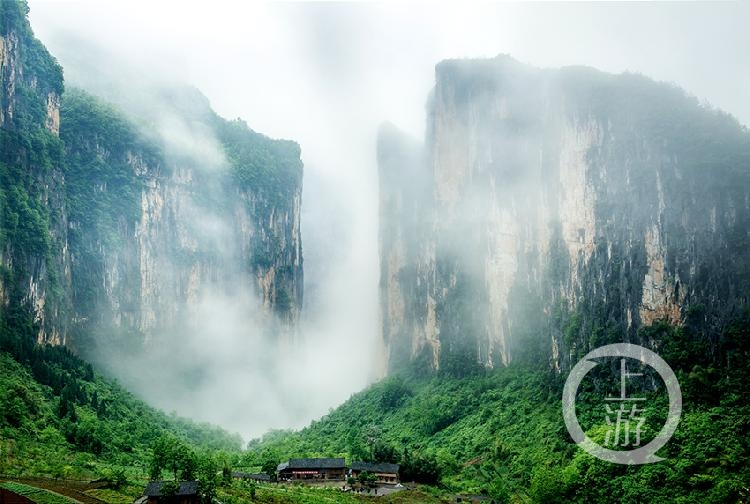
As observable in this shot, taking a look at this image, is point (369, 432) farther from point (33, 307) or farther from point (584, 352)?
point (33, 307)

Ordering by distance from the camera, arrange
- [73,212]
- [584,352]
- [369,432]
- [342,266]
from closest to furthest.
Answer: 1. [584,352]
2. [369,432]
3. [73,212]
4. [342,266]

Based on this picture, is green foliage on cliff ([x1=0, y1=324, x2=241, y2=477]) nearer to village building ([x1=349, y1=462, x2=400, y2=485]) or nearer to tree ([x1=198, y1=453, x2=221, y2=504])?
tree ([x1=198, y1=453, x2=221, y2=504])

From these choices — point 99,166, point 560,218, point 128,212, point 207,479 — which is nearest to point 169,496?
point 207,479

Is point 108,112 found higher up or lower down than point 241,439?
higher up

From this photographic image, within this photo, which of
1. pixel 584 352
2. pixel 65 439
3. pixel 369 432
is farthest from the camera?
pixel 369 432

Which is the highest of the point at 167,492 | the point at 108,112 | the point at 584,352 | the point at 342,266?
the point at 108,112

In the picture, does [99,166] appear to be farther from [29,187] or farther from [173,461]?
[173,461]

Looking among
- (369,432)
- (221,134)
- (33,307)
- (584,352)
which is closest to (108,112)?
(221,134)
